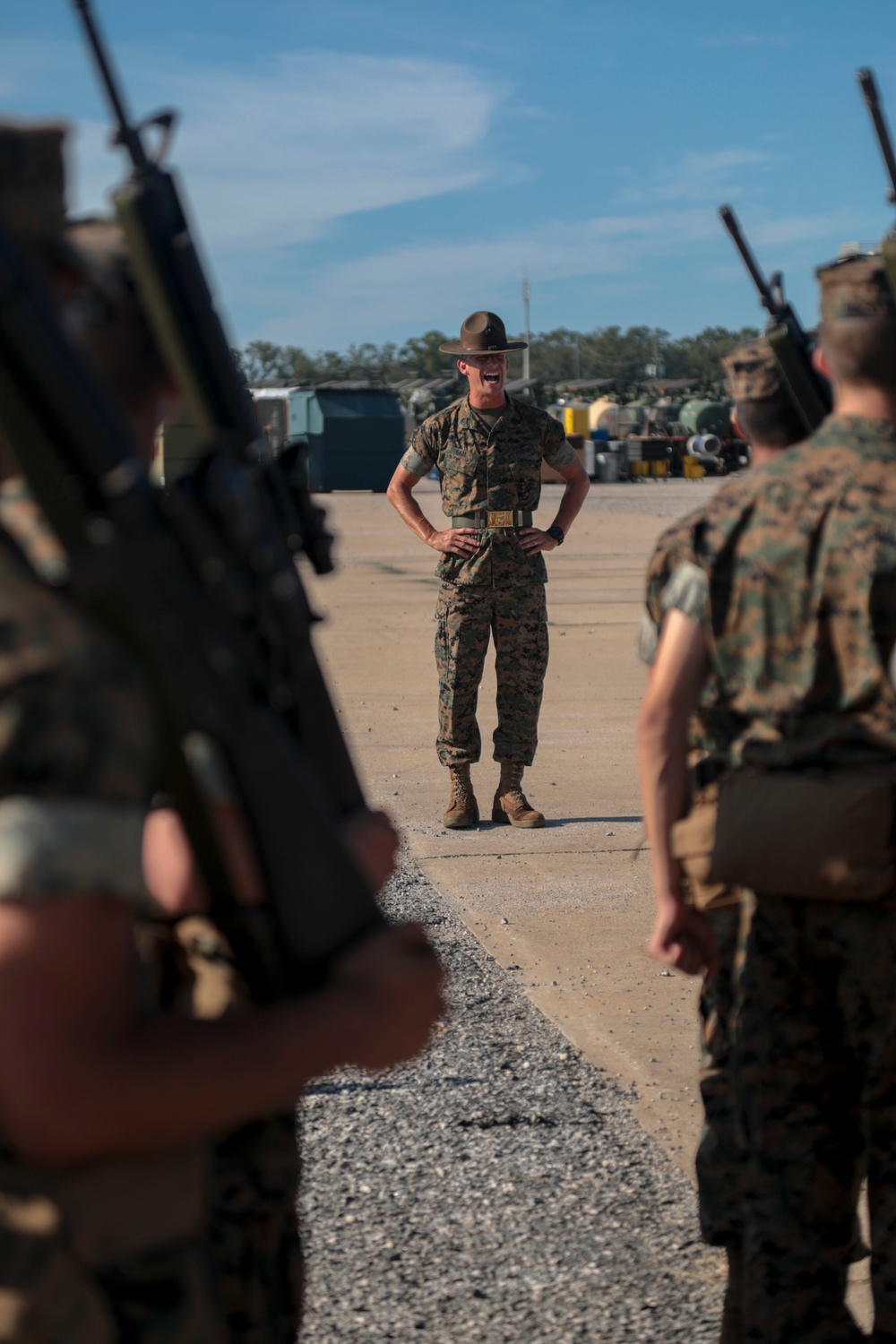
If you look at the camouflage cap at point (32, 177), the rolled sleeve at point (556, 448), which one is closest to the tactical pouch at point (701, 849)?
the camouflage cap at point (32, 177)

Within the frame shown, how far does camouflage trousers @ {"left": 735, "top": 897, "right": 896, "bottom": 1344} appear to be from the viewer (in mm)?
2305

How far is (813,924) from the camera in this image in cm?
230

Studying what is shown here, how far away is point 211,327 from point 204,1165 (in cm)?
100

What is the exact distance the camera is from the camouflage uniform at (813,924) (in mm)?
2248

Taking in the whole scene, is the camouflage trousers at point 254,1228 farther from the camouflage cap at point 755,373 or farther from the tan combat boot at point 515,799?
the tan combat boot at point 515,799

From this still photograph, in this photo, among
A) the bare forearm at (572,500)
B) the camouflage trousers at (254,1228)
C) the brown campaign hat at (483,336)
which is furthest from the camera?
the bare forearm at (572,500)

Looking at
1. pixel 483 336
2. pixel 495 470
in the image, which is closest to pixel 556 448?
pixel 495 470

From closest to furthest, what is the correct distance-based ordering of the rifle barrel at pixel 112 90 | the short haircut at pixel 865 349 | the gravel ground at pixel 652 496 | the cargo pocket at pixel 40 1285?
the cargo pocket at pixel 40 1285, the rifle barrel at pixel 112 90, the short haircut at pixel 865 349, the gravel ground at pixel 652 496

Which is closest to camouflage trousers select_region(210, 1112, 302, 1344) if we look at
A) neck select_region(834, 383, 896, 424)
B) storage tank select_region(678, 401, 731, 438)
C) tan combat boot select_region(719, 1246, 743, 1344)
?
tan combat boot select_region(719, 1246, 743, 1344)

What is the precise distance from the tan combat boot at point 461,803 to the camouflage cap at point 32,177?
200 inches

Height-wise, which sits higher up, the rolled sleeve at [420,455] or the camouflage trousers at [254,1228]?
the rolled sleeve at [420,455]

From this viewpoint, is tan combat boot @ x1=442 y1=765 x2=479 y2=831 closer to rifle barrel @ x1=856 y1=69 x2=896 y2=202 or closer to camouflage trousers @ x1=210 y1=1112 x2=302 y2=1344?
rifle barrel @ x1=856 y1=69 x2=896 y2=202

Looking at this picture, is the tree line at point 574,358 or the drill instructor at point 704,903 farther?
the tree line at point 574,358

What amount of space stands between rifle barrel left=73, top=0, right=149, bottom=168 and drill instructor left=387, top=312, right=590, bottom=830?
442 centimetres
